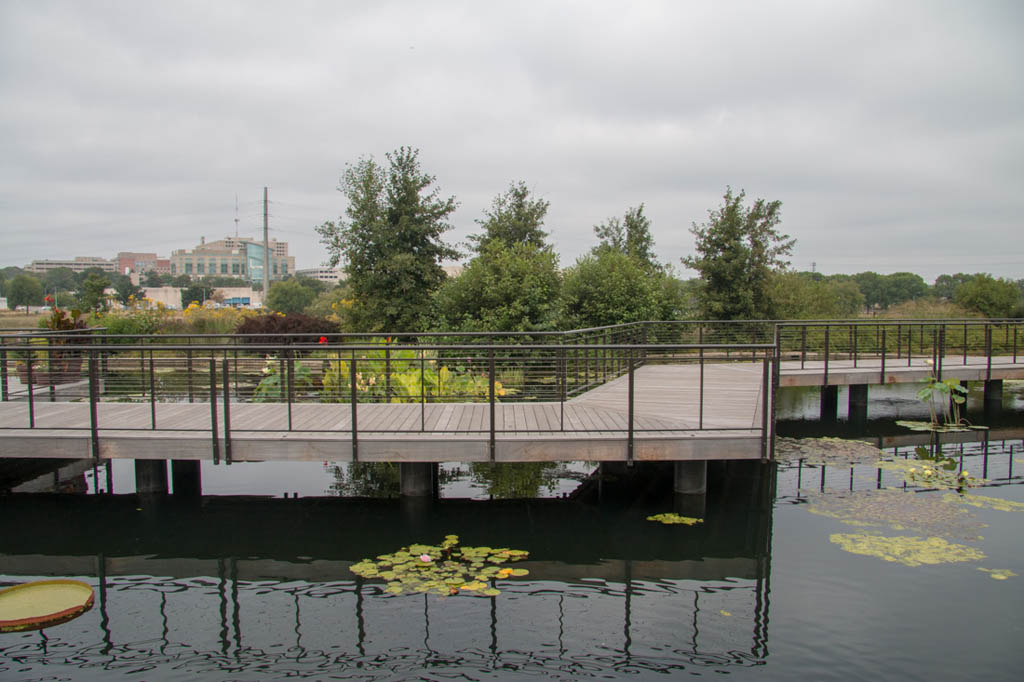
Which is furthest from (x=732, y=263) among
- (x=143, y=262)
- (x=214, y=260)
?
(x=143, y=262)

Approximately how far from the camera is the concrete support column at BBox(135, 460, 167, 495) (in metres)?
8.34

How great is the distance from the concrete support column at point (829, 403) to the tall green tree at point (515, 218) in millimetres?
12904

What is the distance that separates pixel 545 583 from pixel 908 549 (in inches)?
146

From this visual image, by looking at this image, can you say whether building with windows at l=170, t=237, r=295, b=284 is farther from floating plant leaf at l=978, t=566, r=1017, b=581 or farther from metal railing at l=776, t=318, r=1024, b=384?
floating plant leaf at l=978, t=566, r=1017, b=581

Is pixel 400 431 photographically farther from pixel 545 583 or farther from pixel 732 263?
pixel 732 263

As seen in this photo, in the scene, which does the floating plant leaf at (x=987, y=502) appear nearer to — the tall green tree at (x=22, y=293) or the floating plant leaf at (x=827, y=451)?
the floating plant leaf at (x=827, y=451)

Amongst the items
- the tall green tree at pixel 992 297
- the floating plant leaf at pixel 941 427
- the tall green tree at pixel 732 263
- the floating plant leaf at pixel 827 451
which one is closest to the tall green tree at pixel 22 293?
the tall green tree at pixel 732 263

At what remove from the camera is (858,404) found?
1436 cm

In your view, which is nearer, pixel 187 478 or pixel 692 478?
pixel 692 478

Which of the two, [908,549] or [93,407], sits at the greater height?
[93,407]

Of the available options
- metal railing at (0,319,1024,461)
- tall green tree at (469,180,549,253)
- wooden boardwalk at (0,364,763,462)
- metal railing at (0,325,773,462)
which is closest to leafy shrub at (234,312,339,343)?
metal railing at (0,319,1024,461)

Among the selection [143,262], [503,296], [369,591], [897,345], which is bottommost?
[369,591]

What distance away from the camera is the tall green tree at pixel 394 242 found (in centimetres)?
2027

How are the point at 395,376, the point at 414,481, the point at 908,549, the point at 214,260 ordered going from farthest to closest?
the point at 214,260 < the point at 395,376 < the point at 414,481 < the point at 908,549
